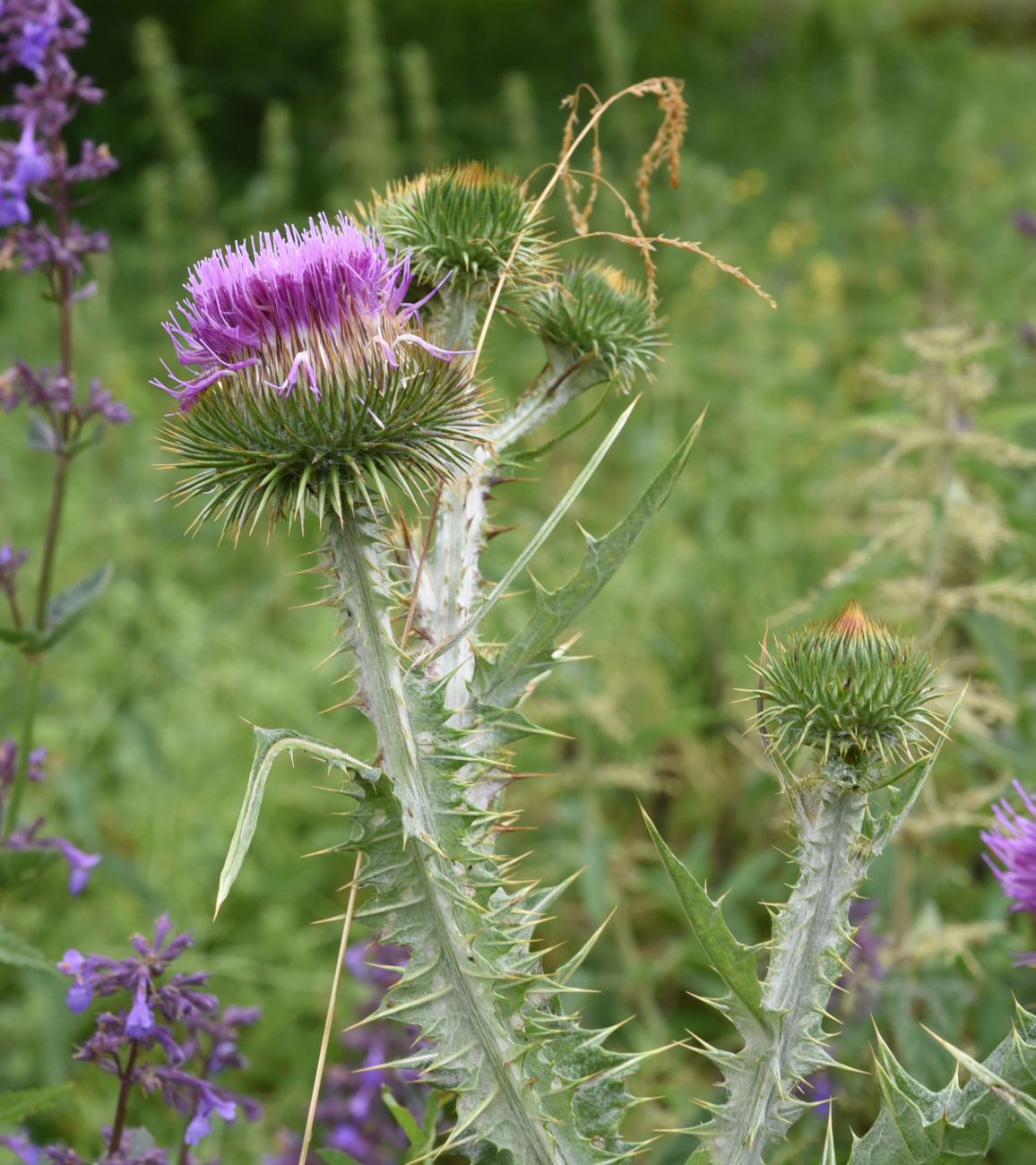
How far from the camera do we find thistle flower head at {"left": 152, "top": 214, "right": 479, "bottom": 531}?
1714mm

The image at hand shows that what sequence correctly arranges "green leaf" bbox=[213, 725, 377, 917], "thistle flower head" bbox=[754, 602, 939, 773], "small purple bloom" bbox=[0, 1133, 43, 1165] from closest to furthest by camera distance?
"green leaf" bbox=[213, 725, 377, 917], "thistle flower head" bbox=[754, 602, 939, 773], "small purple bloom" bbox=[0, 1133, 43, 1165]

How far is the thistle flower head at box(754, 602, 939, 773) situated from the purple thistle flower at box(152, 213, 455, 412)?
27.4 inches

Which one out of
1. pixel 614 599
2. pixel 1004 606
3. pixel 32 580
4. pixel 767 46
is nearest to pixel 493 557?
pixel 614 599

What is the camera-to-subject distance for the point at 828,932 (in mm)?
1710

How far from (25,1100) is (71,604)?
3.95ft

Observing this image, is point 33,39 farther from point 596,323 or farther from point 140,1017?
point 140,1017

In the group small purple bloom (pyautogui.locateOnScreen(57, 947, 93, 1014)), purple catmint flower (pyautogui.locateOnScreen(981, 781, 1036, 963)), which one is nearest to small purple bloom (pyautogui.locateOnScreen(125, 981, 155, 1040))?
small purple bloom (pyautogui.locateOnScreen(57, 947, 93, 1014))

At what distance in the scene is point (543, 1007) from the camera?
73.9 inches

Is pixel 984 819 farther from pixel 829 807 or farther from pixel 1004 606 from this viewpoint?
pixel 829 807

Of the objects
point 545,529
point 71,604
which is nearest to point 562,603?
A: point 545,529

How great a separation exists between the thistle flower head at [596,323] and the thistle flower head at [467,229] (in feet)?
0.26

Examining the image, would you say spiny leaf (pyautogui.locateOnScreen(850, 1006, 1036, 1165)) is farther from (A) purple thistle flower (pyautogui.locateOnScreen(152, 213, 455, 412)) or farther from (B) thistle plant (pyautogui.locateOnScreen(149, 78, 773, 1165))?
(A) purple thistle flower (pyautogui.locateOnScreen(152, 213, 455, 412))

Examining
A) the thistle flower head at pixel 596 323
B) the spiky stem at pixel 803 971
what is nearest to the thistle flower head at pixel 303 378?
the thistle flower head at pixel 596 323

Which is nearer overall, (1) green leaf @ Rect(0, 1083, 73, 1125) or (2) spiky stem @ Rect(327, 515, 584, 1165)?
(2) spiky stem @ Rect(327, 515, 584, 1165)
